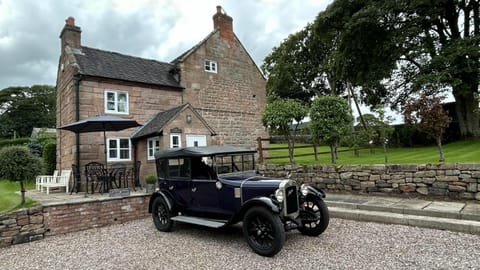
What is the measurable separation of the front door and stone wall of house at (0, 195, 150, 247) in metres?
3.16

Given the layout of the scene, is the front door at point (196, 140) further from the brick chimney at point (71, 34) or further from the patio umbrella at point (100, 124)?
the brick chimney at point (71, 34)

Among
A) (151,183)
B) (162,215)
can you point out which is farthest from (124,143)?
(162,215)

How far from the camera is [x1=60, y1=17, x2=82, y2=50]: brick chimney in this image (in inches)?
501

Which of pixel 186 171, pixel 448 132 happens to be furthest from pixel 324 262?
pixel 448 132

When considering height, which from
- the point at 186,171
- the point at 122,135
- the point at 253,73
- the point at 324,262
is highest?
the point at 253,73

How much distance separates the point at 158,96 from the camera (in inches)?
535

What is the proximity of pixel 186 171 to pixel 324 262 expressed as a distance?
3473mm

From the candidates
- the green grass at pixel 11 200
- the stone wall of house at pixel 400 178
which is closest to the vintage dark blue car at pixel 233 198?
the stone wall of house at pixel 400 178

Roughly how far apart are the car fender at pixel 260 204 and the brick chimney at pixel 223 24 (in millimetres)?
13340

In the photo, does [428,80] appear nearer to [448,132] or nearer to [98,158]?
[448,132]

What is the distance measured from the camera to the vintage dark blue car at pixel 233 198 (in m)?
4.79

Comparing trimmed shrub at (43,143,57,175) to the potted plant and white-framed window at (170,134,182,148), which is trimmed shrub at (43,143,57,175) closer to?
white-framed window at (170,134,182,148)

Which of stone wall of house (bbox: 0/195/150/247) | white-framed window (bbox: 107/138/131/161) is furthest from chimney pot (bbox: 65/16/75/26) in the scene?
stone wall of house (bbox: 0/195/150/247)

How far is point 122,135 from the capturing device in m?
12.2
